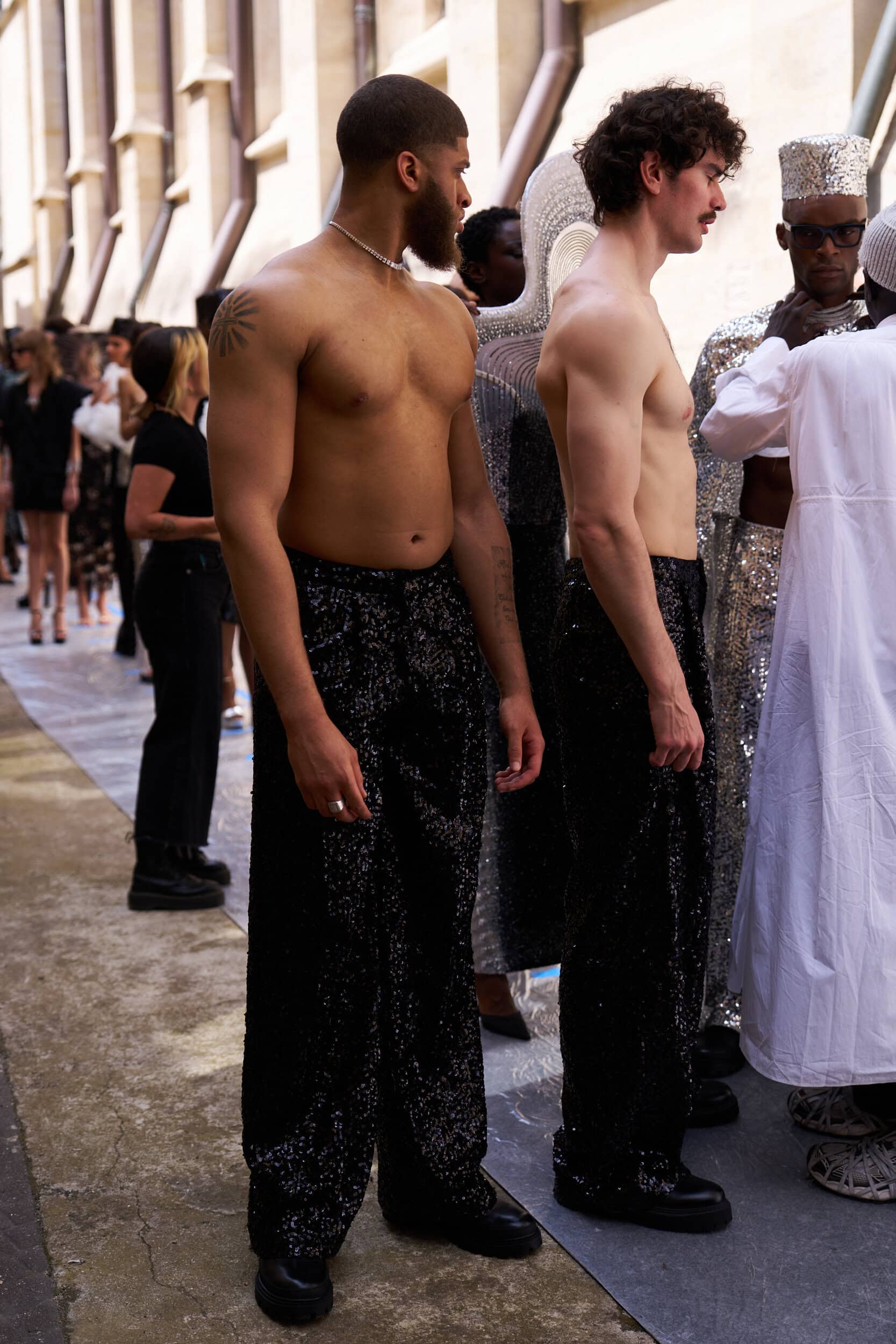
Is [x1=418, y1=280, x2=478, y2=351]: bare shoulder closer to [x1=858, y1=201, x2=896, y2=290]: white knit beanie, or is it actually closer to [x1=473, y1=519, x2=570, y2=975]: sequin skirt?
[x1=858, y1=201, x2=896, y2=290]: white knit beanie

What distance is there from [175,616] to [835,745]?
2340mm

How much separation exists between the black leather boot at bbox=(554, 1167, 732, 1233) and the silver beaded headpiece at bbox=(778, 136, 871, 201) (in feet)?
6.55

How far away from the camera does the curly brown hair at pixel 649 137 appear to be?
7.77 ft

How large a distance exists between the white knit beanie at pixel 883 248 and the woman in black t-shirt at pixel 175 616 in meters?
2.26

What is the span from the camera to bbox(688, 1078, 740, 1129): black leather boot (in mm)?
2908

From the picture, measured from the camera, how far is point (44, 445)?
9359 mm

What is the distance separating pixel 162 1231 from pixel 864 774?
1.46 metres

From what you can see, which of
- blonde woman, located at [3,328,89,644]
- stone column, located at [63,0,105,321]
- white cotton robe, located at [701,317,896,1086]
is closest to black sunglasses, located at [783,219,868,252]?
white cotton robe, located at [701,317,896,1086]

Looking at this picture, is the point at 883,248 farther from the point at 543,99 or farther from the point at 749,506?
the point at 543,99

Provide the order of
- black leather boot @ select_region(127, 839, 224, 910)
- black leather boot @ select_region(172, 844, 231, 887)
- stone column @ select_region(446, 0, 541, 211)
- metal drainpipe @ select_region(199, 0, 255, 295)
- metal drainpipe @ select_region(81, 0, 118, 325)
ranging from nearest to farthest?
black leather boot @ select_region(127, 839, 224, 910)
black leather boot @ select_region(172, 844, 231, 887)
stone column @ select_region(446, 0, 541, 211)
metal drainpipe @ select_region(199, 0, 255, 295)
metal drainpipe @ select_region(81, 0, 118, 325)

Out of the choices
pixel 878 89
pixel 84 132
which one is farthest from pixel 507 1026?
pixel 84 132

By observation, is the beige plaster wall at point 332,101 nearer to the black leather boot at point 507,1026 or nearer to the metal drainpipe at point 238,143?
the metal drainpipe at point 238,143

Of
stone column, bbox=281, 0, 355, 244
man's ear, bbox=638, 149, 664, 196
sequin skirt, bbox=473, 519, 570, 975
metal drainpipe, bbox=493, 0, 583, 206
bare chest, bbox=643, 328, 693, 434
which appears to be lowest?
sequin skirt, bbox=473, 519, 570, 975

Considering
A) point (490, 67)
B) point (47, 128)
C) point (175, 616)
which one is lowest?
point (175, 616)
